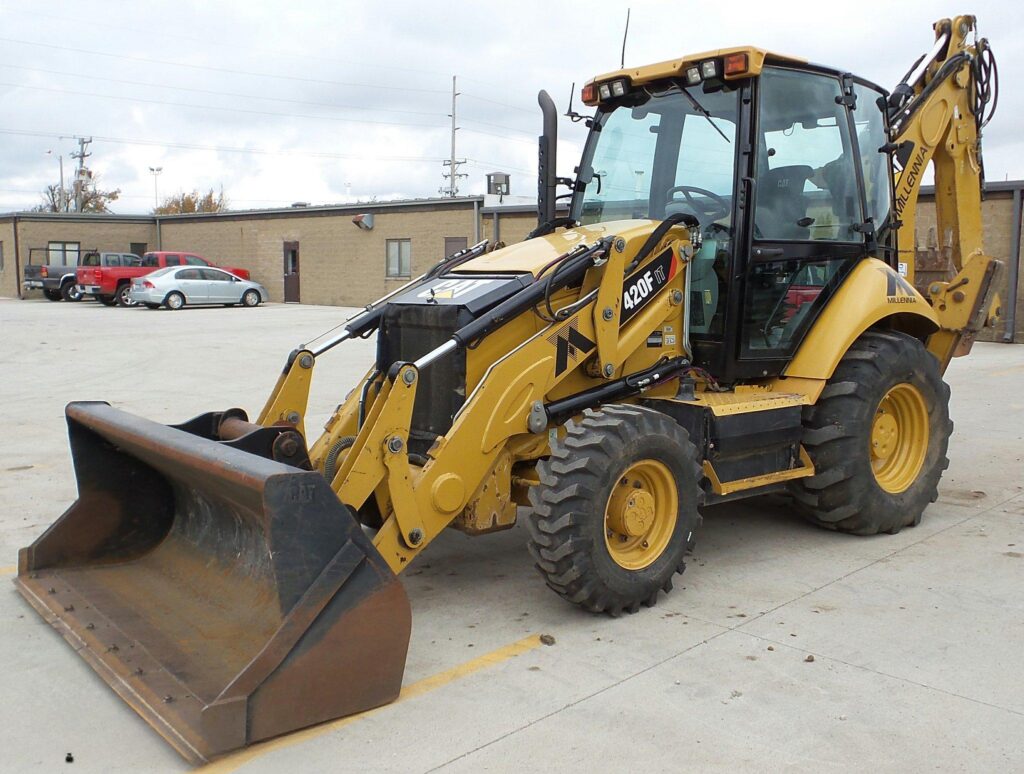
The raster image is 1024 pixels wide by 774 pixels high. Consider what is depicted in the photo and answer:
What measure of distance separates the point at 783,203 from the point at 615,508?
2316mm

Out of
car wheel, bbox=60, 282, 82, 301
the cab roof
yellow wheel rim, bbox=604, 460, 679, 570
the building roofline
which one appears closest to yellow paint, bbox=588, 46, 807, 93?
the cab roof

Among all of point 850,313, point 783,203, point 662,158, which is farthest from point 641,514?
point 662,158

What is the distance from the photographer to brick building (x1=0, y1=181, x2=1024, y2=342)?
20.3 metres

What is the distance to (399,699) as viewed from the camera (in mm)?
4012

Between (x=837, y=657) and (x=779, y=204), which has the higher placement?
(x=779, y=204)

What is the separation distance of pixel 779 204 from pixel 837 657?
276cm

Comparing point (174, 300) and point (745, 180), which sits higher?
point (745, 180)

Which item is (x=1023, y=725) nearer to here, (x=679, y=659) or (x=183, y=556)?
(x=679, y=659)

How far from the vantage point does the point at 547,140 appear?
591 cm

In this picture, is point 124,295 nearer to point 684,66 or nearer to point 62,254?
point 62,254

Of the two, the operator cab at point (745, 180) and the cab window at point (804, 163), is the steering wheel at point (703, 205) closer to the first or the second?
the operator cab at point (745, 180)

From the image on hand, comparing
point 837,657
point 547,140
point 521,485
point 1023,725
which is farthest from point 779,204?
point 1023,725

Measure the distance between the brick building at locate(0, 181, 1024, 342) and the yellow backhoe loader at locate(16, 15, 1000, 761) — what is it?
47.9 feet

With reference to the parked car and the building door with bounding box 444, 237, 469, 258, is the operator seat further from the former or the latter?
the parked car
